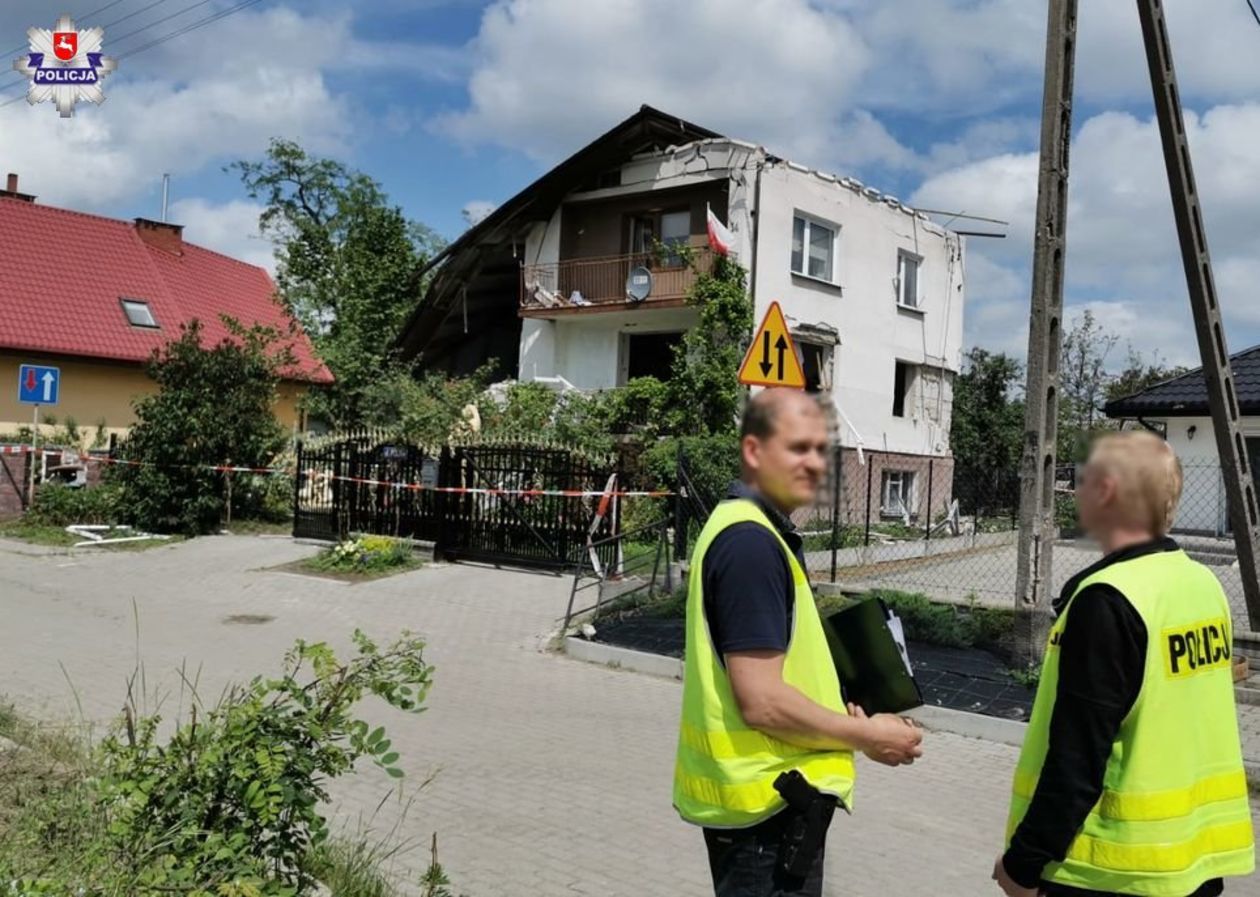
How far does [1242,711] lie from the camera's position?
27.7 ft

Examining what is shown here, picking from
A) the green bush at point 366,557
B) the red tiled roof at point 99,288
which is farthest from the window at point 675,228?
the green bush at point 366,557

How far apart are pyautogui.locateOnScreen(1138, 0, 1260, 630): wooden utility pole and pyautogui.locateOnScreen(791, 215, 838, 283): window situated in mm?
14422

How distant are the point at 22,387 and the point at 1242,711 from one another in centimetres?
1871

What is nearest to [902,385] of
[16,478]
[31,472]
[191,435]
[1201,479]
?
[1201,479]

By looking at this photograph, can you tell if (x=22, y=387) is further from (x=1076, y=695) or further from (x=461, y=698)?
(x=1076, y=695)

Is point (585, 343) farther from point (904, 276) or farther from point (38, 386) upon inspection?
point (38, 386)

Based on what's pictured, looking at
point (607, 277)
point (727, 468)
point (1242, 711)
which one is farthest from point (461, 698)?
point (607, 277)

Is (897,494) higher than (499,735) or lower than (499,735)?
higher

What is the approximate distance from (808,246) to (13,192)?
21.9 metres

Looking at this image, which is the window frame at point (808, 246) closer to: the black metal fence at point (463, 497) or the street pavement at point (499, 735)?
the black metal fence at point (463, 497)

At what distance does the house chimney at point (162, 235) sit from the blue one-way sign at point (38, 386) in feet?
45.5

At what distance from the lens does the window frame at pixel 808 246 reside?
2339cm

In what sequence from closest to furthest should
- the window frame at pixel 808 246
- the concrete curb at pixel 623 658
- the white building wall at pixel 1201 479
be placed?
the concrete curb at pixel 623 658 < the white building wall at pixel 1201 479 < the window frame at pixel 808 246

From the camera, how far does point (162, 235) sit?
32.2 meters
